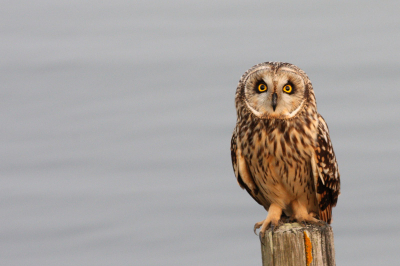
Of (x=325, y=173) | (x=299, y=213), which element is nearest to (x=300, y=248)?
(x=325, y=173)

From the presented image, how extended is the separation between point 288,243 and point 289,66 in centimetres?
126

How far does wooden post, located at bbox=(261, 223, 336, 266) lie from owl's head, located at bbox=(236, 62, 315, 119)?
971 millimetres

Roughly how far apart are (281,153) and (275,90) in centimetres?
45

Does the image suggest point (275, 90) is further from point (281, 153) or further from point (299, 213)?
point (299, 213)

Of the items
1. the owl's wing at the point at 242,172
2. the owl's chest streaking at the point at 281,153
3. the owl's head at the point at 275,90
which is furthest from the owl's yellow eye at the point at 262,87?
the owl's wing at the point at 242,172

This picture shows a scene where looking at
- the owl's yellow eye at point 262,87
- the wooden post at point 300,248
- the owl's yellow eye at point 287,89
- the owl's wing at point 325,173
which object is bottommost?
the wooden post at point 300,248

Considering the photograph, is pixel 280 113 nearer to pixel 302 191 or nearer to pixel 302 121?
pixel 302 121

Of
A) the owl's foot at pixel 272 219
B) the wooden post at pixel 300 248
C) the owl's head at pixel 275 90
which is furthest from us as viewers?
the owl's foot at pixel 272 219

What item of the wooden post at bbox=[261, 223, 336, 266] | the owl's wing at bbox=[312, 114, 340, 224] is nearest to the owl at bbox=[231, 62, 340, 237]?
the owl's wing at bbox=[312, 114, 340, 224]

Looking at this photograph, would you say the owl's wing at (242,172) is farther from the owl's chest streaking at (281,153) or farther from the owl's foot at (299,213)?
the owl's foot at (299,213)

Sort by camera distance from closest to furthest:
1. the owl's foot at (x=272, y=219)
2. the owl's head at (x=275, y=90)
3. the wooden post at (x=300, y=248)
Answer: the wooden post at (x=300, y=248), the owl's head at (x=275, y=90), the owl's foot at (x=272, y=219)

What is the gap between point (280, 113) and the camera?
3545 millimetres

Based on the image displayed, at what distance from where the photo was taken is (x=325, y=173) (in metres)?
3.73

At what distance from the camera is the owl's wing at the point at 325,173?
3.66 metres
